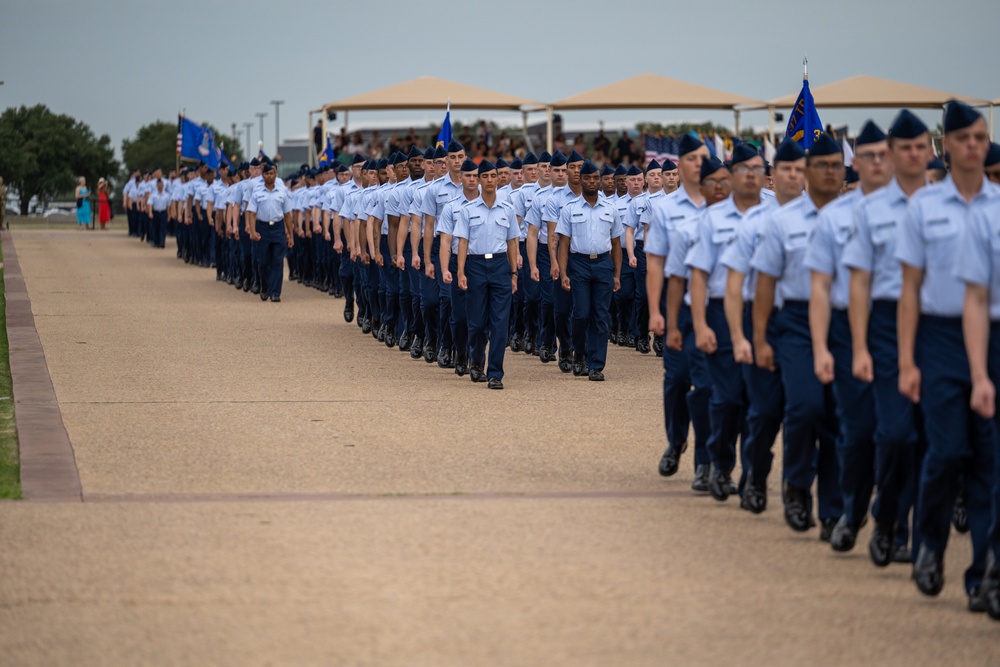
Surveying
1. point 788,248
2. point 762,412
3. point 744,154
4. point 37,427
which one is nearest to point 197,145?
point 37,427

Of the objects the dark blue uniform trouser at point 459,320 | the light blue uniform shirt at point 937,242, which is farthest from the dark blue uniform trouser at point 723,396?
the dark blue uniform trouser at point 459,320

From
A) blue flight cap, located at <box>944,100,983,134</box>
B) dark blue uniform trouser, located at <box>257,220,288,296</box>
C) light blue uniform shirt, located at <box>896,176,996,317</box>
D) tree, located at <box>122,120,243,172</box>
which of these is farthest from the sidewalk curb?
tree, located at <box>122,120,243,172</box>

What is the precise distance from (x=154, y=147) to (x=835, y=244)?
10006 cm

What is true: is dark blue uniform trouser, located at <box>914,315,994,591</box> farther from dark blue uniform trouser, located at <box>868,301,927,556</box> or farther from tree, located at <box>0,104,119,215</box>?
tree, located at <box>0,104,119,215</box>

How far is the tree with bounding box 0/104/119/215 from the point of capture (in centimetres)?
8138

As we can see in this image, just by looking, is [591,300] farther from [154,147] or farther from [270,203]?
[154,147]

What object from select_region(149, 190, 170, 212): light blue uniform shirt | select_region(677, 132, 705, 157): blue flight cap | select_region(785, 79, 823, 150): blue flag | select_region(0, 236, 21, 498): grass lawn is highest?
Result: select_region(785, 79, 823, 150): blue flag

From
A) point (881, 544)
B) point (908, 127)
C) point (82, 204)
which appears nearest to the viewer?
point (908, 127)

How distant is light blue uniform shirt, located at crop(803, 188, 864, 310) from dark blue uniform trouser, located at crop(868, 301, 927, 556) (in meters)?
0.32

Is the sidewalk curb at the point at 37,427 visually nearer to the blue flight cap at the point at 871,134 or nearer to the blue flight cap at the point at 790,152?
the blue flight cap at the point at 790,152

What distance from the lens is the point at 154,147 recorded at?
104500 mm

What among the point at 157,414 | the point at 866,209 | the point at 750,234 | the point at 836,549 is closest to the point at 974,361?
the point at 866,209

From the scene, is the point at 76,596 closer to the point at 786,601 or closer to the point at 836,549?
the point at 786,601

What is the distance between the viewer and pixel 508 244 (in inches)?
617
